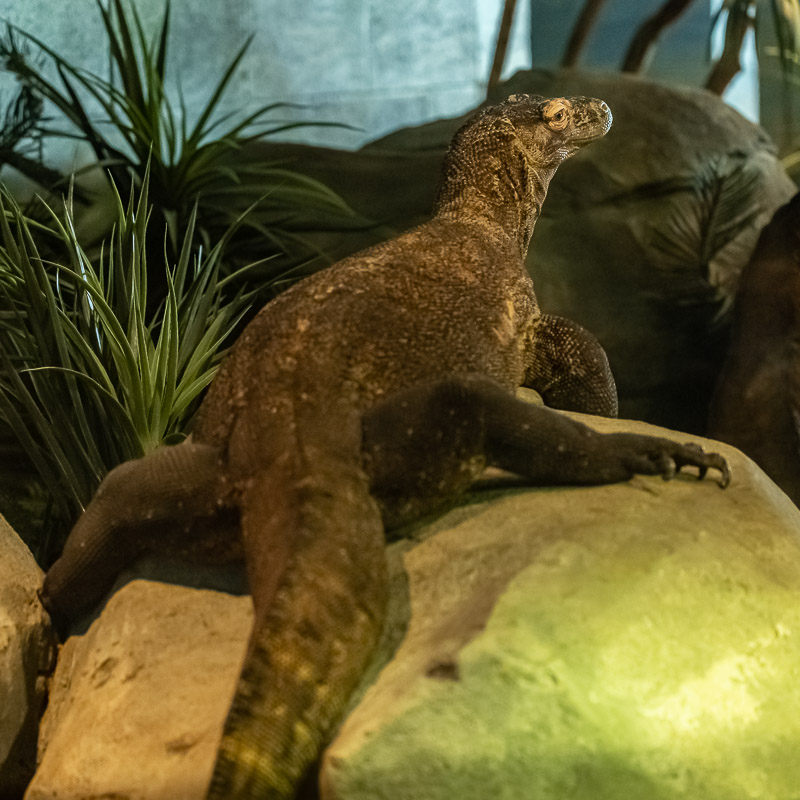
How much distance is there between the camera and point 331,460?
91.4 inches

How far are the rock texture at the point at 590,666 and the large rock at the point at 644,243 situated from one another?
4.26 metres

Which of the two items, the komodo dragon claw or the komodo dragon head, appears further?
the komodo dragon head

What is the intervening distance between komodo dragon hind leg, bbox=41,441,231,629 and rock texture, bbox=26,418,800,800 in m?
0.15

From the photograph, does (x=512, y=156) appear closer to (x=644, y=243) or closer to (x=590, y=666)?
(x=590, y=666)

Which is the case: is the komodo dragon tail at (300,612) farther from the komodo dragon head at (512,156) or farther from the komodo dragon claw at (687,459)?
the komodo dragon head at (512,156)

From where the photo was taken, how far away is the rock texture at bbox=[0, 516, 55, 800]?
266 centimetres

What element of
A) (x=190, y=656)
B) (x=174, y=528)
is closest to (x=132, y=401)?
(x=174, y=528)

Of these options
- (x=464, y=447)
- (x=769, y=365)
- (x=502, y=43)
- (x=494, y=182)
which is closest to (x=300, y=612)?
(x=464, y=447)

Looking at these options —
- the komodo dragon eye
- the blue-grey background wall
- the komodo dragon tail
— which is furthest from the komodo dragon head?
the blue-grey background wall

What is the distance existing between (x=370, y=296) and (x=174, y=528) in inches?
38.1

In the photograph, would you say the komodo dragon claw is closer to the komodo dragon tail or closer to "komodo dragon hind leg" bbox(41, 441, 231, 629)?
the komodo dragon tail

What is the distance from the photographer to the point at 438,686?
1885 millimetres

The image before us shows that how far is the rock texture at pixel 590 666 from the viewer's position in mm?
1843

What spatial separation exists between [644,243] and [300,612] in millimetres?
5500
